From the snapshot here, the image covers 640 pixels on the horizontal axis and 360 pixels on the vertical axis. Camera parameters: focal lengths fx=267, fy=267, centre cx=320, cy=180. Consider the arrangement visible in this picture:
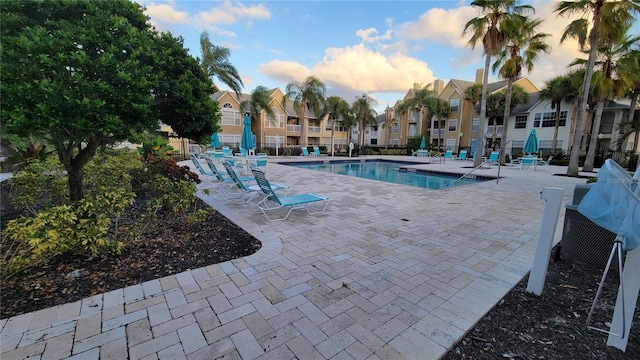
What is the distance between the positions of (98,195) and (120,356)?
2211 mm

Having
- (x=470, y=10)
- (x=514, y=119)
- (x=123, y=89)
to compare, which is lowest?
(x=123, y=89)

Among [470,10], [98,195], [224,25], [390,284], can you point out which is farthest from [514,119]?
[98,195]

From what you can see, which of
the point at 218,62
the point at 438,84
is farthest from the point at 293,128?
the point at 438,84

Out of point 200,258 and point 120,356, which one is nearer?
point 120,356

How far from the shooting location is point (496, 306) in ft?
8.55

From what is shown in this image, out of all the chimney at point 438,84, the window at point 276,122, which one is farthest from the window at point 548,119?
the window at point 276,122

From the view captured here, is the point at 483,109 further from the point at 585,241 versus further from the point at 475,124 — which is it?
the point at 475,124

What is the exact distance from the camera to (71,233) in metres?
2.83

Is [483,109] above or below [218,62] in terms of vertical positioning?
below

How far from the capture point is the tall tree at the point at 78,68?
240 centimetres

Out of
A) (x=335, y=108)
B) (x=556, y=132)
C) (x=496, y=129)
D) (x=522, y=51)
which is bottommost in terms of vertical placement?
(x=556, y=132)

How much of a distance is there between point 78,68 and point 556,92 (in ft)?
96.4

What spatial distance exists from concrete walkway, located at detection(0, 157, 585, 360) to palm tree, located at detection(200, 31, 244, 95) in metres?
14.8

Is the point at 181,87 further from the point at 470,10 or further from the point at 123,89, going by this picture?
the point at 470,10
